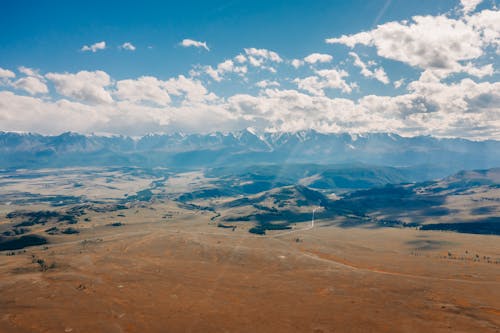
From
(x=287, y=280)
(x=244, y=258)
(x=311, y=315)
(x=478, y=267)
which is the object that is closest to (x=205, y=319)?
(x=311, y=315)

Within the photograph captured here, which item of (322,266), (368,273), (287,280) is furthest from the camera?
(322,266)

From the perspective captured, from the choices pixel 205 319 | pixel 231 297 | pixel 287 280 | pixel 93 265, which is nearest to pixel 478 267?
pixel 287 280

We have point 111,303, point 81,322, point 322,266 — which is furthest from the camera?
point 322,266

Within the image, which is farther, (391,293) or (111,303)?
(391,293)

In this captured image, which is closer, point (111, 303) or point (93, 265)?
point (111, 303)

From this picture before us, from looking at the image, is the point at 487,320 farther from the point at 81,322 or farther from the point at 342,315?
the point at 81,322

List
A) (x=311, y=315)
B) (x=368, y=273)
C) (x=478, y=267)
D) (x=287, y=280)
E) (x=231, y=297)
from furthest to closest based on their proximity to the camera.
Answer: (x=478, y=267) → (x=368, y=273) → (x=287, y=280) → (x=231, y=297) → (x=311, y=315)

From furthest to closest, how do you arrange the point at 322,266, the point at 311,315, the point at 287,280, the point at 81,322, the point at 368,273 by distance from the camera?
the point at 322,266, the point at 368,273, the point at 287,280, the point at 311,315, the point at 81,322

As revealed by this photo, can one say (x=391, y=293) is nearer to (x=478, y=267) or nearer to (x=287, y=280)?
(x=287, y=280)

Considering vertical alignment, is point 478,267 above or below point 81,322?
below
